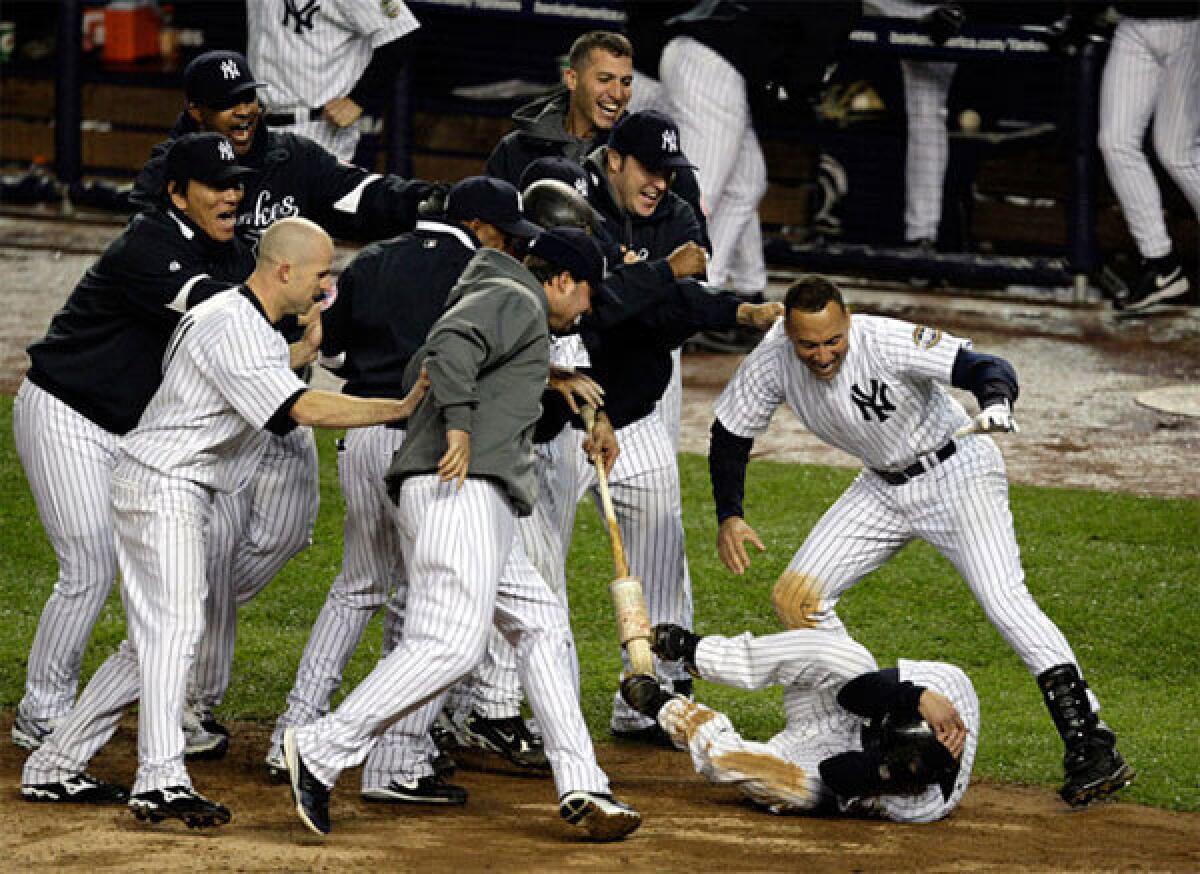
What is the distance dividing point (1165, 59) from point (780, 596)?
6.52 m

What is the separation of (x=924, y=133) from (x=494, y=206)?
7800mm

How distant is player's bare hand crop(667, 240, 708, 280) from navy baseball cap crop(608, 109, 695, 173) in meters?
0.33

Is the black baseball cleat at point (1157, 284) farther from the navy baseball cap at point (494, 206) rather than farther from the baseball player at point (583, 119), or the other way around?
the navy baseball cap at point (494, 206)

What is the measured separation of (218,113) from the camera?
7.11m

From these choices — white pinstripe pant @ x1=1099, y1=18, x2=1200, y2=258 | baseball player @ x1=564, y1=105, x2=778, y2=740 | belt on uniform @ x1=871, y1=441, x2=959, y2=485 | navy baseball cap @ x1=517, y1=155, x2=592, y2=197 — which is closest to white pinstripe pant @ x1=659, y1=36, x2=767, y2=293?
white pinstripe pant @ x1=1099, y1=18, x2=1200, y2=258

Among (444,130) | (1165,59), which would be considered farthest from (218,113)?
(444,130)

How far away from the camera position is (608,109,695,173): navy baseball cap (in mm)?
6879

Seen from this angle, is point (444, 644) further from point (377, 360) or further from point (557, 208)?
point (557, 208)

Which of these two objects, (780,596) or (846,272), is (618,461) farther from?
(846,272)

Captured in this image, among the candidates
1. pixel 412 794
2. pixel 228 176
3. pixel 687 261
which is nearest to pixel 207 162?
pixel 228 176

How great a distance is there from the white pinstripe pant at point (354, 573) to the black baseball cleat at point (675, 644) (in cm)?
79

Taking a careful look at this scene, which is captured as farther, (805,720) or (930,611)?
(930,611)

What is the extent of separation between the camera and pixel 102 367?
21.2 feet

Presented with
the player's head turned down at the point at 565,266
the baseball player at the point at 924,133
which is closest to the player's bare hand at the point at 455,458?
the player's head turned down at the point at 565,266
